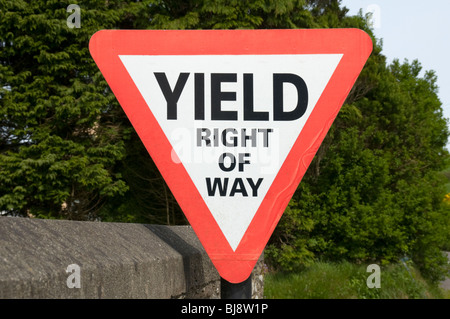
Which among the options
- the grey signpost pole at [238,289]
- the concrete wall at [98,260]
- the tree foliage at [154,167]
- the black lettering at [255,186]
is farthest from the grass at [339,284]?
the black lettering at [255,186]

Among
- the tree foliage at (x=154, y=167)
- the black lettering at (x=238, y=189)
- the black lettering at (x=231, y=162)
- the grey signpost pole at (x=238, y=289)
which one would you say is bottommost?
the grey signpost pole at (x=238, y=289)

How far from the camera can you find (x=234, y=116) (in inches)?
52.5

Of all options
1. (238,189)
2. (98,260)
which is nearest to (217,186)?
(238,189)

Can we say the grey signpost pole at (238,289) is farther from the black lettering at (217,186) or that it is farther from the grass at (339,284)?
the grass at (339,284)

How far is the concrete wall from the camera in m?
1.46

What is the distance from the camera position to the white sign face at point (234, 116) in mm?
1334

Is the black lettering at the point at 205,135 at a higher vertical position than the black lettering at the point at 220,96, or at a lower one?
lower

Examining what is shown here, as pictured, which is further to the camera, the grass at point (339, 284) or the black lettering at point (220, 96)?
the grass at point (339, 284)

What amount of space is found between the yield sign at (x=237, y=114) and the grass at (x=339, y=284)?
1125cm

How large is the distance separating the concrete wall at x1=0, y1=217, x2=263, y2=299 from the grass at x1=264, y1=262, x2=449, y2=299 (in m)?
10.2

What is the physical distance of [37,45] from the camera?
11.0 metres

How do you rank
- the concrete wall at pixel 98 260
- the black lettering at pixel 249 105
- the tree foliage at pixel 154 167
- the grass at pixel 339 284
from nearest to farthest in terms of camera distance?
the black lettering at pixel 249 105 → the concrete wall at pixel 98 260 → the tree foliage at pixel 154 167 → the grass at pixel 339 284
